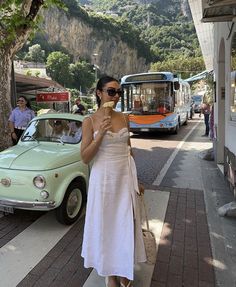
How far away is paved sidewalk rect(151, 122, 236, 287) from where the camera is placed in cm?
372

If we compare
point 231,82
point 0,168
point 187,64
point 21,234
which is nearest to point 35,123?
point 0,168

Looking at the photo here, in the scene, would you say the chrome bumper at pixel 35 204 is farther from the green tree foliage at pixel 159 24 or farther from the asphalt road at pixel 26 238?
the green tree foliage at pixel 159 24

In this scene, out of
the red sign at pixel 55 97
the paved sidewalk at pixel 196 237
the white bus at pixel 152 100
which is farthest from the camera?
the white bus at pixel 152 100

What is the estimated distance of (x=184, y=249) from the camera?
4352 millimetres

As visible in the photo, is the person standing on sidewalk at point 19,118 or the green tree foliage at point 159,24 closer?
the person standing on sidewalk at point 19,118

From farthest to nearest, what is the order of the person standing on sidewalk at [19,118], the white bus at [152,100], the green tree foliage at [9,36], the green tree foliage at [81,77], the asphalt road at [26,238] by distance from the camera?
1. the green tree foliage at [81,77]
2. the white bus at [152,100]
3. the green tree foliage at [9,36]
4. the person standing on sidewalk at [19,118]
5. the asphalt road at [26,238]

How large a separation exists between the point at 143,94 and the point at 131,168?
12488mm

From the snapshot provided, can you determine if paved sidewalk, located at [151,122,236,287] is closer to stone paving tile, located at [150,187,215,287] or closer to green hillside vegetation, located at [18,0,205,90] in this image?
stone paving tile, located at [150,187,215,287]

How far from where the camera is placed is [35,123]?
614 cm

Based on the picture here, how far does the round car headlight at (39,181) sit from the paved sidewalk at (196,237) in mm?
1820

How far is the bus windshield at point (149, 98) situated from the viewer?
587 inches

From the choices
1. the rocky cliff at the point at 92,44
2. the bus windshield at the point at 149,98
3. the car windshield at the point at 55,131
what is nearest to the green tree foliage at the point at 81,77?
the rocky cliff at the point at 92,44

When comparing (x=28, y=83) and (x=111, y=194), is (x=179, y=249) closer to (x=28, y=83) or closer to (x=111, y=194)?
(x=111, y=194)

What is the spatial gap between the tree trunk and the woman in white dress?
6.40m
